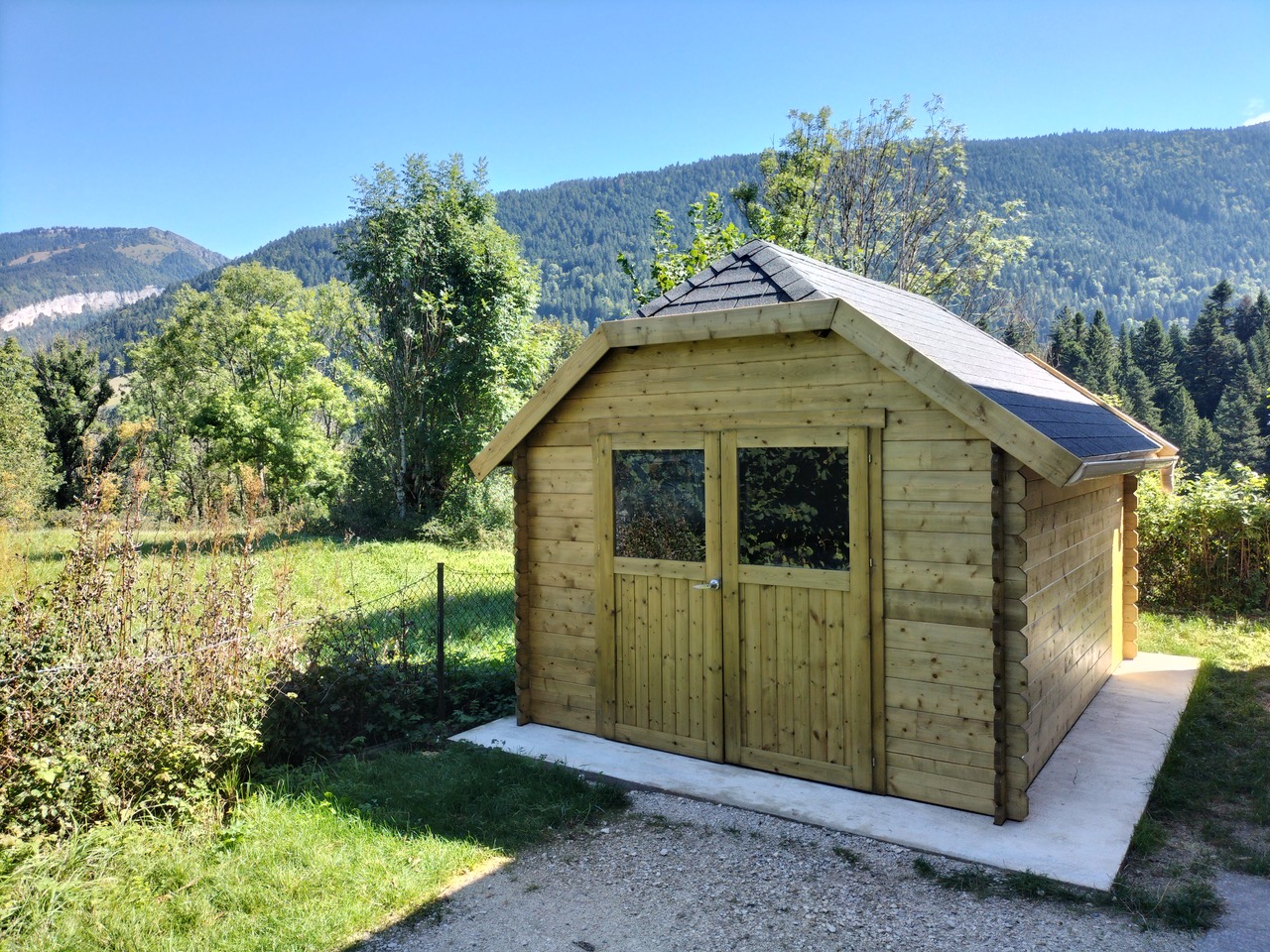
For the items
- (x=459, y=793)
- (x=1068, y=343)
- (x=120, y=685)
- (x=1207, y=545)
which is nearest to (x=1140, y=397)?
(x=1068, y=343)

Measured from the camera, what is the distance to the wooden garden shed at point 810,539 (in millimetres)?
4668

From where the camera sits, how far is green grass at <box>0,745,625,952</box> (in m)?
3.44

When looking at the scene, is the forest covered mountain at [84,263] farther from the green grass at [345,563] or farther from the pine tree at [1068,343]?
the green grass at [345,563]

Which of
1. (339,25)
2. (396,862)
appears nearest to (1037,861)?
(396,862)

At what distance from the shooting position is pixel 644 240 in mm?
92750

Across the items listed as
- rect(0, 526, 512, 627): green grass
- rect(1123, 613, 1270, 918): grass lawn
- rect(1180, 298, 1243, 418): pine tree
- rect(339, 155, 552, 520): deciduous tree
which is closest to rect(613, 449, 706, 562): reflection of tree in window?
rect(1123, 613, 1270, 918): grass lawn

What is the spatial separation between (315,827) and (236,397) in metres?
22.4

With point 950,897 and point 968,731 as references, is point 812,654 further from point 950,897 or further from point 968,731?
point 950,897

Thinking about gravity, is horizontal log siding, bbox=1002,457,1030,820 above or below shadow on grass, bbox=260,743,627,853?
above

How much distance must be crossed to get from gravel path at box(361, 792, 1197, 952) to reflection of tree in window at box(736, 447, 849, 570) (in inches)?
66.1

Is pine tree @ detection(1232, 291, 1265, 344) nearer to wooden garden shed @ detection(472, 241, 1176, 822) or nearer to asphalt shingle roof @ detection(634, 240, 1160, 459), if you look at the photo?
asphalt shingle roof @ detection(634, 240, 1160, 459)

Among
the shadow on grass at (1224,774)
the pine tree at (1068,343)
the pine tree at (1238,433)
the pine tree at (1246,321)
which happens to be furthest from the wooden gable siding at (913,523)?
the pine tree at (1246,321)

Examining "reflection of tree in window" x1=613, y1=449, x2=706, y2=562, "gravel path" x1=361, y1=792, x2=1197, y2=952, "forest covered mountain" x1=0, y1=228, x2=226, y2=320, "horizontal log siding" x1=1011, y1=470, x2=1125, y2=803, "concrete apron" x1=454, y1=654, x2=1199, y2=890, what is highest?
"forest covered mountain" x1=0, y1=228, x2=226, y2=320

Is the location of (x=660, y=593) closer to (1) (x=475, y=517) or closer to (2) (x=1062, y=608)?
(2) (x=1062, y=608)
